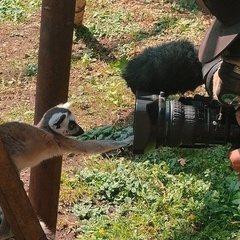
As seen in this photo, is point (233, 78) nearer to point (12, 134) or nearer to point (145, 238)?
point (12, 134)

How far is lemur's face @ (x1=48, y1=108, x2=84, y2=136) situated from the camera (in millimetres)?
2008

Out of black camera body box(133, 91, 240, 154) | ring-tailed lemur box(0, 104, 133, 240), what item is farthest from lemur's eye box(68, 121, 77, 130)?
black camera body box(133, 91, 240, 154)

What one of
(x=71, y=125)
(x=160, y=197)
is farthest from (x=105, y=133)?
(x=71, y=125)

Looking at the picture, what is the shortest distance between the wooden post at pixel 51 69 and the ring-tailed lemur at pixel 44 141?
0.18 ft

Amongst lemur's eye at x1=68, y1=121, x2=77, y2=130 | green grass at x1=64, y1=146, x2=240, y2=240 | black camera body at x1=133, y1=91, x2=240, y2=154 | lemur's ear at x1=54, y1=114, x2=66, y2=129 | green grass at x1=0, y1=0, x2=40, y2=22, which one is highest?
black camera body at x1=133, y1=91, x2=240, y2=154

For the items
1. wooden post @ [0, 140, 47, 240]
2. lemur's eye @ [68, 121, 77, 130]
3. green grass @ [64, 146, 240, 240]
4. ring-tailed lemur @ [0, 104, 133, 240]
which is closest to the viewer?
wooden post @ [0, 140, 47, 240]

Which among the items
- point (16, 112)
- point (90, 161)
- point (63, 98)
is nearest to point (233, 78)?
point (63, 98)

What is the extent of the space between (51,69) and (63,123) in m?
0.21

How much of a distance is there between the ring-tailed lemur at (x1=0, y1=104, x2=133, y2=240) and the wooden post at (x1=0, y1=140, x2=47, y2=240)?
0.26m

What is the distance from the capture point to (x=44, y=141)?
201cm

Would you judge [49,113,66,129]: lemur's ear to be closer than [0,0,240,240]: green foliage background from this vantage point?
Yes

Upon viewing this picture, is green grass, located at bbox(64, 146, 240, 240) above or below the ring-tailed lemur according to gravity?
below

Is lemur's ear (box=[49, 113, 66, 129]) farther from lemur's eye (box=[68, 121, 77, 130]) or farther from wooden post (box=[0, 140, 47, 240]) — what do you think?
wooden post (box=[0, 140, 47, 240])

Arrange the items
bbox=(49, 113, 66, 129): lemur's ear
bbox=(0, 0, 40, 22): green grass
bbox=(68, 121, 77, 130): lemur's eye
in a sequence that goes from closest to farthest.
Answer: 1. bbox=(49, 113, 66, 129): lemur's ear
2. bbox=(68, 121, 77, 130): lemur's eye
3. bbox=(0, 0, 40, 22): green grass
